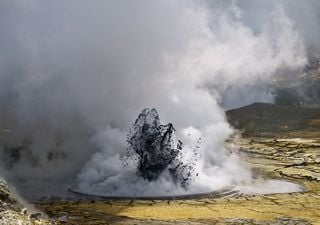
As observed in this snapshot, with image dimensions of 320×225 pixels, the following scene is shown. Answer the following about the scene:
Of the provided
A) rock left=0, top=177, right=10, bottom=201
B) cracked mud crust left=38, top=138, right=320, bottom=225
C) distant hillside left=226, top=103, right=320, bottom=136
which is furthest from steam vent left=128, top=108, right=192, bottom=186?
distant hillside left=226, top=103, right=320, bottom=136

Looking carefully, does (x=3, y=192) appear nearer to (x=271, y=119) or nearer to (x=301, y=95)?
(x=271, y=119)

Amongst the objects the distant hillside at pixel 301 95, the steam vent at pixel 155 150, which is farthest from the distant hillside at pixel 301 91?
the steam vent at pixel 155 150

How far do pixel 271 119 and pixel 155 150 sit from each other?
71.1 meters

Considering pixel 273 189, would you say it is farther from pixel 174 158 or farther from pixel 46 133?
pixel 46 133

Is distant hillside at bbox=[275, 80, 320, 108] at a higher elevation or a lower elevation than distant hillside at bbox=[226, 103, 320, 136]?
higher

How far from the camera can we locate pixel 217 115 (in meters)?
55.5

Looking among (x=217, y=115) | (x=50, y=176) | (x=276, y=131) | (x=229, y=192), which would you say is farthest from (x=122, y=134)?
(x=276, y=131)

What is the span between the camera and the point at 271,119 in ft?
327

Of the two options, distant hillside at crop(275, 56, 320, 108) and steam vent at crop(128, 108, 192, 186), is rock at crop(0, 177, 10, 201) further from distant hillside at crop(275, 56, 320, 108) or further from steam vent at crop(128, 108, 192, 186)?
distant hillside at crop(275, 56, 320, 108)

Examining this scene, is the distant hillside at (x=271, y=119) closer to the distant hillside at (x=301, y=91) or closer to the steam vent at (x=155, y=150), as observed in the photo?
the distant hillside at (x=301, y=91)

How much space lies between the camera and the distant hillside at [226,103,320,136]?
297 ft

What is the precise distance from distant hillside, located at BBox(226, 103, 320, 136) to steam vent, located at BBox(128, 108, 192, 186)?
174 ft

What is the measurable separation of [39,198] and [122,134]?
36.5 feet

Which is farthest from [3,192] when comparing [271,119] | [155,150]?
[271,119]
